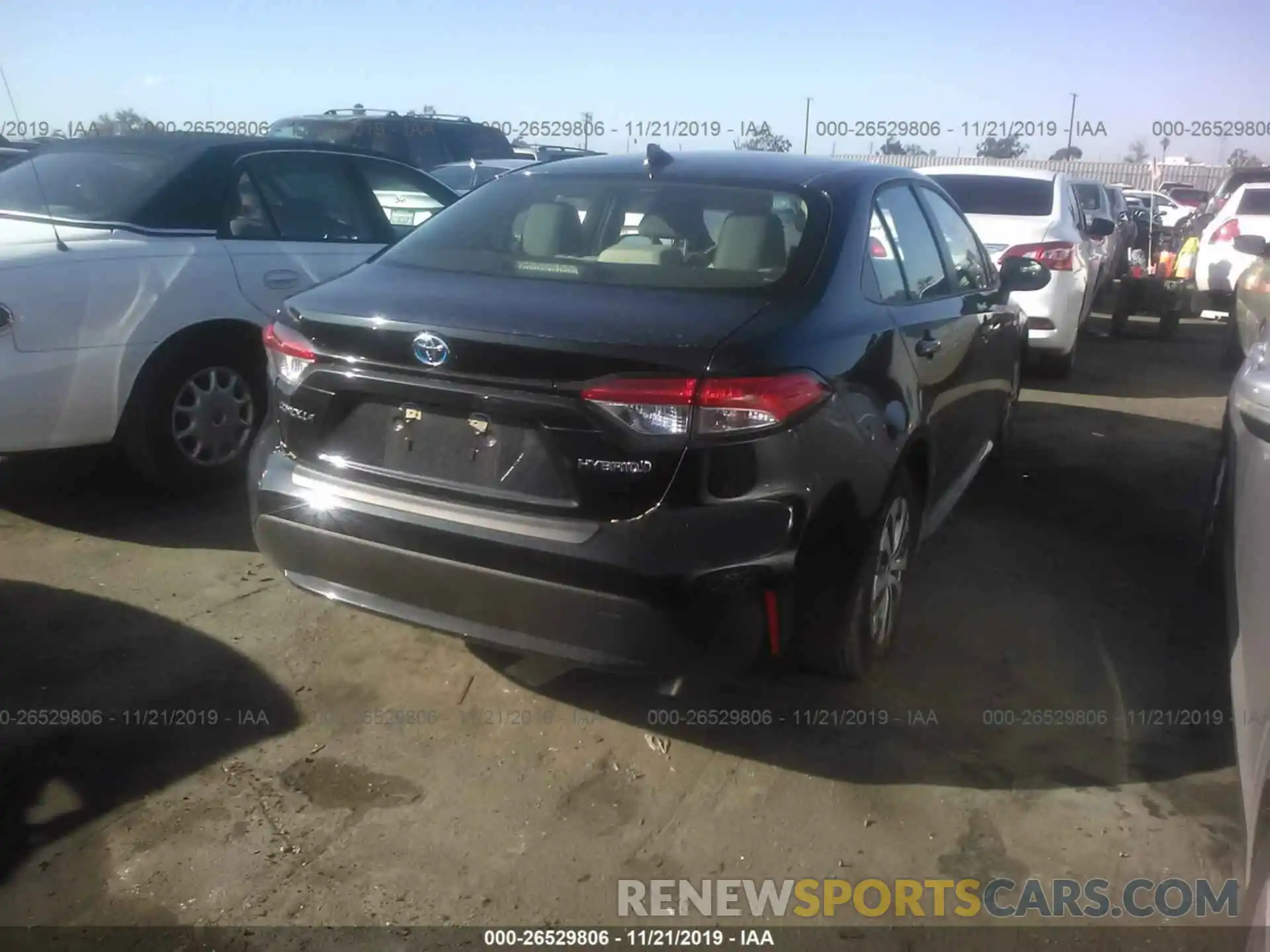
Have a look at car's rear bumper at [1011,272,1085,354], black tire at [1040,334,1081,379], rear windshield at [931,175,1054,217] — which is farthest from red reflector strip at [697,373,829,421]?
black tire at [1040,334,1081,379]

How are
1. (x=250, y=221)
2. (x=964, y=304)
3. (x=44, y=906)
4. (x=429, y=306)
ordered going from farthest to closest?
(x=250, y=221) → (x=964, y=304) → (x=429, y=306) → (x=44, y=906)

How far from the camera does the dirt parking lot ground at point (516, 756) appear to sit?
2.58m

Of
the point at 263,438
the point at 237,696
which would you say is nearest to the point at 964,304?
A: the point at 263,438

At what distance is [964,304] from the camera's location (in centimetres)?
399

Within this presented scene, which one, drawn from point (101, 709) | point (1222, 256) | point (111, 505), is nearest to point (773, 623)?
point (101, 709)

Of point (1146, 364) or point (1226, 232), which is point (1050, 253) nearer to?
point (1146, 364)

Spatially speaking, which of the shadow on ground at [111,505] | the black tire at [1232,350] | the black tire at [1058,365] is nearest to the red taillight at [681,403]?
the shadow on ground at [111,505]

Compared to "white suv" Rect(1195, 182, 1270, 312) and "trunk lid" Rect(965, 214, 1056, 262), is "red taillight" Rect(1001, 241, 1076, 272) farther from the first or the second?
"white suv" Rect(1195, 182, 1270, 312)

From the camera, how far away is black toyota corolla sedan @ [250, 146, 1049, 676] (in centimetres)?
250

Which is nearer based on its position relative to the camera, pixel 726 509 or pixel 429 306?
pixel 726 509

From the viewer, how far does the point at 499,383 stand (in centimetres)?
257

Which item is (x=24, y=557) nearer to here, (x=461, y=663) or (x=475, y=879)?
(x=461, y=663)

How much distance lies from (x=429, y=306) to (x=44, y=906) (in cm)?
164

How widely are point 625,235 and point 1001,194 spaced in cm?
575
